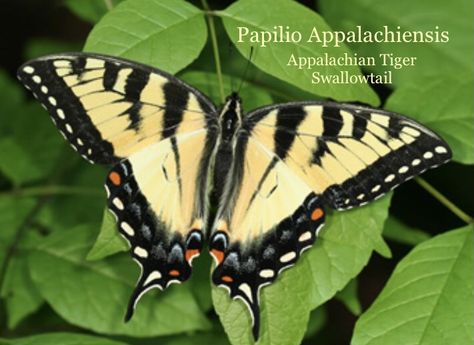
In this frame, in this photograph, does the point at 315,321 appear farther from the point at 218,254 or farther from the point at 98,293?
the point at 218,254

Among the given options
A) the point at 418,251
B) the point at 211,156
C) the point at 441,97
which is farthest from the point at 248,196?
the point at 441,97

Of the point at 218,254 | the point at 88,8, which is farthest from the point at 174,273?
the point at 88,8

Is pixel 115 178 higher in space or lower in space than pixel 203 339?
higher

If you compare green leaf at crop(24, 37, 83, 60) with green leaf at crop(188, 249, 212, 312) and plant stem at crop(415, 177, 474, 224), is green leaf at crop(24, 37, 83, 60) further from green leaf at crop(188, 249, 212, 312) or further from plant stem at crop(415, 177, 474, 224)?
plant stem at crop(415, 177, 474, 224)

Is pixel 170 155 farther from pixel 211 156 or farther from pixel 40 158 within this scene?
pixel 40 158

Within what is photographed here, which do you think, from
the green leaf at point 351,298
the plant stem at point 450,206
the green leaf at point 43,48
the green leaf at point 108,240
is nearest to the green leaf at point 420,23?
the plant stem at point 450,206

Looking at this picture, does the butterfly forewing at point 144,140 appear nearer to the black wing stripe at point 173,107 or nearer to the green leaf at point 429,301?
the black wing stripe at point 173,107

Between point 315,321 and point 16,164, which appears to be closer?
point 315,321
